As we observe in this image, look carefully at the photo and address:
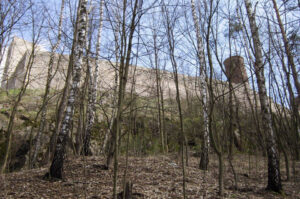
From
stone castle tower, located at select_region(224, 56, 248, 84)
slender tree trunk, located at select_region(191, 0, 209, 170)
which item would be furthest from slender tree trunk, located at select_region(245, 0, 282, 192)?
slender tree trunk, located at select_region(191, 0, 209, 170)

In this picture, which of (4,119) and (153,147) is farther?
(153,147)

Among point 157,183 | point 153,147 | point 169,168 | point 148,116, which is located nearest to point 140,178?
point 157,183

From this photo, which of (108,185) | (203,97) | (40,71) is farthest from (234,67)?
(40,71)

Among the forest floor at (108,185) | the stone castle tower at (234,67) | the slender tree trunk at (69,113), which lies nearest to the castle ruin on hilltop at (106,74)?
the stone castle tower at (234,67)

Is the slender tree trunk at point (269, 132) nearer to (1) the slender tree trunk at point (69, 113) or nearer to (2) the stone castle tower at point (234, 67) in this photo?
(2) the stone castle tower at point (234, 67)

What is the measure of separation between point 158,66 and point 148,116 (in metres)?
3.86

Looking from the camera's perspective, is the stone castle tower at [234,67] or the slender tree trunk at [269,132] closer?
the stone castle tower at [234,67]

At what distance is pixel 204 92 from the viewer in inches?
283

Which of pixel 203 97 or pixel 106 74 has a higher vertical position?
pixel 106 74

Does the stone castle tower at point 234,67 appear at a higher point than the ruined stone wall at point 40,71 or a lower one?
lower

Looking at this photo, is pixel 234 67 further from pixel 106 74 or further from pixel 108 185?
pixel 106 74

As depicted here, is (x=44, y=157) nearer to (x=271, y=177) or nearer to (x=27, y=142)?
(x=27, y=142)

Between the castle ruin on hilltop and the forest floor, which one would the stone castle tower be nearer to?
the castle ruin on hilltop

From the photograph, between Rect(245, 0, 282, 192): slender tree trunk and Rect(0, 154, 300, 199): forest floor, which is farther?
Rect(245, 0, 282, 192): slender tree trunk
